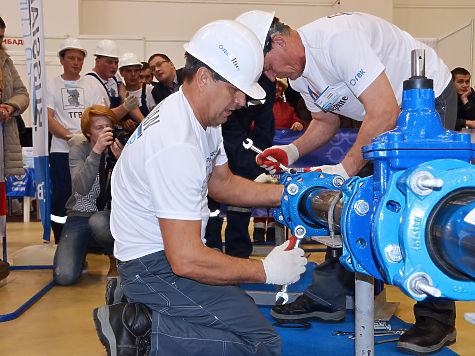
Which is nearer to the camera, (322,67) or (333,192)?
(333,192)

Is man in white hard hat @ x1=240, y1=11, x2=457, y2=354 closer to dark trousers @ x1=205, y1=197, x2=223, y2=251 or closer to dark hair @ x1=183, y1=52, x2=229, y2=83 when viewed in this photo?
dark hair @ x1=183, y1=52, x2=229, y2=83

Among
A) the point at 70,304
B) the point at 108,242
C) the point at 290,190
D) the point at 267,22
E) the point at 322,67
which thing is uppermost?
the point at 267,22

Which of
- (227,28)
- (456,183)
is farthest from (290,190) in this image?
(456,183)

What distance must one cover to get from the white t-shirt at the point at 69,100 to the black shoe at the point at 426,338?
11.2ft

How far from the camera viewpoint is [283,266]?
1.79m

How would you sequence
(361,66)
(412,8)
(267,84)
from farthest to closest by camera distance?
(412,8)
(267,84)
(361,66)

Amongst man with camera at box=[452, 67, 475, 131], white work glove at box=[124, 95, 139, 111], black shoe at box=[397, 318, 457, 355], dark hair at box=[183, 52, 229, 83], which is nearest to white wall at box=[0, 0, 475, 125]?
man with camera at box=[452, 67, 475, 131]

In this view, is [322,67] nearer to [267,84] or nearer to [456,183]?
[267,84]

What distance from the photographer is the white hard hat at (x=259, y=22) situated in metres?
2.38

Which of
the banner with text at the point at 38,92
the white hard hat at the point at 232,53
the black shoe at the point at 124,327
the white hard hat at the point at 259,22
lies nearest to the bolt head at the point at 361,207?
the white hard hat at the point at 232,53

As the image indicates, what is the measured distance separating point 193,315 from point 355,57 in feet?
3.94

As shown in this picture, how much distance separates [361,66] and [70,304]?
Answer: 7.38 ft

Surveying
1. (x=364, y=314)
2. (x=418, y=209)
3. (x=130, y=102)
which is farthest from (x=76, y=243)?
(x=418, y=209)

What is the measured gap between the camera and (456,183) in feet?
2.31
